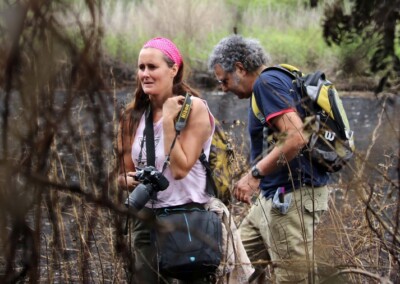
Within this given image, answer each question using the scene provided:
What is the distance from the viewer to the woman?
3.91 meters

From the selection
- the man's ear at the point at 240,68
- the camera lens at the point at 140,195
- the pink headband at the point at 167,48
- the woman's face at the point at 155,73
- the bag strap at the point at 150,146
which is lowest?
the camera lens at the point at 140,195

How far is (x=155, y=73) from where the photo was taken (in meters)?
4.18

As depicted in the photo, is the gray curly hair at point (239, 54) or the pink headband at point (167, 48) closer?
the pink headband at point (167, 48)

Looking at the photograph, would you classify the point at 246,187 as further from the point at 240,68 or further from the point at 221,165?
the point at 240,68

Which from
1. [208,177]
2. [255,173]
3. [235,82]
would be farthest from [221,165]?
[235,82]

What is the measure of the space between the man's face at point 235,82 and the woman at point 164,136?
0.33 metres

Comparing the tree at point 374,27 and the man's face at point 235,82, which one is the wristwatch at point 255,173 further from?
the tree at point 374,27

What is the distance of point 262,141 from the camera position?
4395mm

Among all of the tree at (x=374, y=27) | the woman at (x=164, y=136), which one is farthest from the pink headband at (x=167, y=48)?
the tree at (x=374, y=27)

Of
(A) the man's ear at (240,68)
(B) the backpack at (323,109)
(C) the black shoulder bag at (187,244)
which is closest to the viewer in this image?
(C) the black shoulder bag at (187,244)

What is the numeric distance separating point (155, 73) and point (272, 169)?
72 centimetres

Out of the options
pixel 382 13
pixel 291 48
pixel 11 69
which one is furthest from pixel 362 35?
pixel 291 48

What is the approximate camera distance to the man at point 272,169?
161 inches

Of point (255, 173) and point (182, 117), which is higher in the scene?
point (182, 117)
